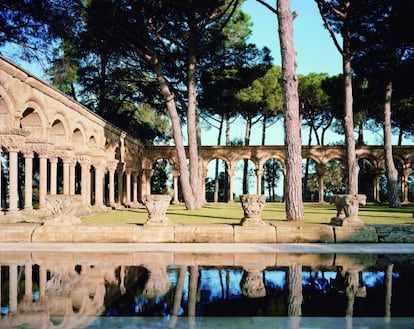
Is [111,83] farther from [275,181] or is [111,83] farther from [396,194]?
[275,181]

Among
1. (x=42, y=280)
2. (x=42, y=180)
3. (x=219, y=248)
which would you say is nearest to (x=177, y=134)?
(x=42, y=180)

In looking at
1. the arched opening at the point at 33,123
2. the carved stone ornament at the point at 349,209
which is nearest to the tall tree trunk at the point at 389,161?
the carved stone ornament at the point at 349,209

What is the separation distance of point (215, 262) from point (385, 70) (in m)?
18.6

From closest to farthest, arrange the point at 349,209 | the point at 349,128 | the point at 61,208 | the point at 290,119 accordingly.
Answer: the point at 61,208, the point at 349,209, the point at 290,119, the point at 349,128

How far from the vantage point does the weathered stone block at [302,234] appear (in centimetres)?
822

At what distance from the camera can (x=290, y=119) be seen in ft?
34.3

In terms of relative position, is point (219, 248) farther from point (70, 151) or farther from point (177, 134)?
point (177, 134)

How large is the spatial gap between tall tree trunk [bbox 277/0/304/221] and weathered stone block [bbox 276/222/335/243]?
6.54 feet

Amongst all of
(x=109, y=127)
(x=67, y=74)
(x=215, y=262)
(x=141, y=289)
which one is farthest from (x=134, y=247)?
(x=109, y=127)

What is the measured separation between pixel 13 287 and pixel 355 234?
6228 millimetres

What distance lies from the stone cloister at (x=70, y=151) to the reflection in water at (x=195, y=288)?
11.4ft

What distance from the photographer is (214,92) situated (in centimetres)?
2497

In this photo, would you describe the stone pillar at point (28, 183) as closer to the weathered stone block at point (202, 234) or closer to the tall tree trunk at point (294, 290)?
the weathered stone block at point (202, 234)

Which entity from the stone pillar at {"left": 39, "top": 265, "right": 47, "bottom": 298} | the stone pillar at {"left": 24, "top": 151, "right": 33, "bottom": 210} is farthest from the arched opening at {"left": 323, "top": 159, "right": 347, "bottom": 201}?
the stone pillar at {"left": 39, "top": 265, "right": 47, "bottom": 298}
